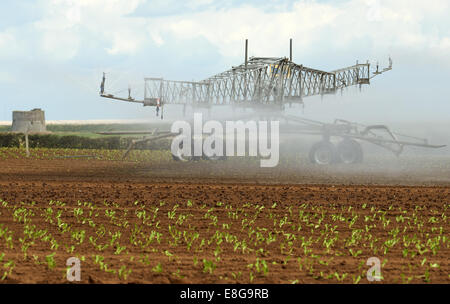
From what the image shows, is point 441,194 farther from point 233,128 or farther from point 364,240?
point 233,128

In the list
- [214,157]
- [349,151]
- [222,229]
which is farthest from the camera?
[214,157]

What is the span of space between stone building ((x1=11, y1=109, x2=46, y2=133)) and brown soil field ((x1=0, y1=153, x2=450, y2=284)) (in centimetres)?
3540

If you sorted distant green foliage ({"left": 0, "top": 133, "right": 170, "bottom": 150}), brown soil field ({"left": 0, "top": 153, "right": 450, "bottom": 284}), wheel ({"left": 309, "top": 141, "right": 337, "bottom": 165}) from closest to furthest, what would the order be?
brown soil field ({"left": 0, "top": 153, "right": 450, "bottom": 284})
wheel ({"left": 309, "top": 141, "right": 337, "bottom": 165})
distant green foliage ({"left": 0, "top": 133, "right": 170, "bottom": 150})

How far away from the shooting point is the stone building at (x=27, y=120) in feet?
169

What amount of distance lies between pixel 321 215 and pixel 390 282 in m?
4.96

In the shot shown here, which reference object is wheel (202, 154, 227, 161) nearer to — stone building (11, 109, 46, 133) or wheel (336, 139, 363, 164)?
wheel (336, 139, 363, 164)

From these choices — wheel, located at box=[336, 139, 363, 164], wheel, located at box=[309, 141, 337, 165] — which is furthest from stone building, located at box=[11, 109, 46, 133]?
wheel, located at box=[336, 139, 363, 164]

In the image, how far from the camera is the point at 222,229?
982 centimetres

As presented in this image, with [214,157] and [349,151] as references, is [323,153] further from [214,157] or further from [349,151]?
[214,157]

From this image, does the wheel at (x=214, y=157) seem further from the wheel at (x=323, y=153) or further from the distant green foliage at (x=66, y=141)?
the distant green foliage at (x=66, y=141)

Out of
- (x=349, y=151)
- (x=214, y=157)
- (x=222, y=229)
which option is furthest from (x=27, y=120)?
(x=222, y=229)

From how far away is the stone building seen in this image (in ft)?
169

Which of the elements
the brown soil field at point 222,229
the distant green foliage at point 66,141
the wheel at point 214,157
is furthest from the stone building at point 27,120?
the brown soil field at point 222,229

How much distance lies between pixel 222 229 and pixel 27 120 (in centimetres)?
4693
